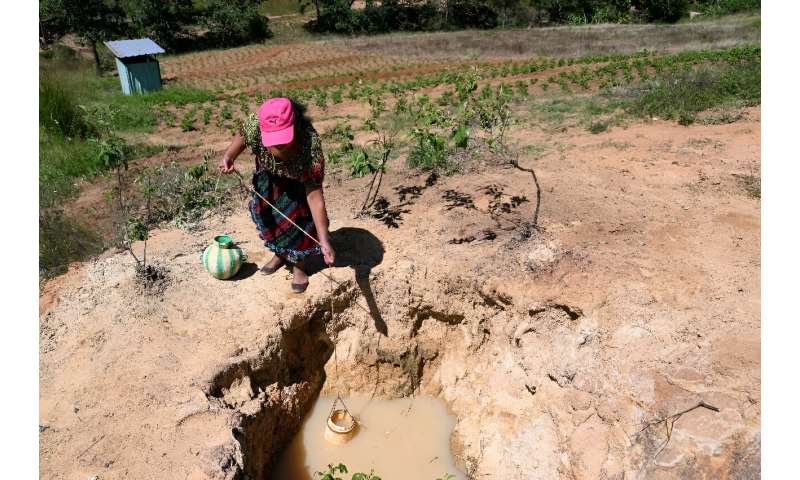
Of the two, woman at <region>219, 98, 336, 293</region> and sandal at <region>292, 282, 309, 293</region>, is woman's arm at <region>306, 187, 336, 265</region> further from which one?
sandal at <region>292, 282, 309, 293</region>

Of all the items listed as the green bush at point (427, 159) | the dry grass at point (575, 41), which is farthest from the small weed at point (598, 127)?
the dry grass at point (575, 41)

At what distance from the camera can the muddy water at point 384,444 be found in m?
3.36

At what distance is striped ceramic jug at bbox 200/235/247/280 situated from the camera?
353 cm

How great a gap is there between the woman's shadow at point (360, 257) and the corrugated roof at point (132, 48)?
11995 mm

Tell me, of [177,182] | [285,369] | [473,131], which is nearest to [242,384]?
[285,369]

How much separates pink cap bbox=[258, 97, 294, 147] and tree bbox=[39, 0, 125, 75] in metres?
17.6

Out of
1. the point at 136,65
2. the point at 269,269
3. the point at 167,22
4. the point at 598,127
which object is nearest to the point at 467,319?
the point at 269,269

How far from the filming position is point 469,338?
3.67 metres

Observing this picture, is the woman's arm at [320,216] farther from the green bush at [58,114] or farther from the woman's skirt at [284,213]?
the green bush at [58,114]

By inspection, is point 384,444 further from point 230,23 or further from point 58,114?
point 230,23

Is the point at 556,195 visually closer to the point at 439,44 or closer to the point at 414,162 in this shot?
the point at 414,162

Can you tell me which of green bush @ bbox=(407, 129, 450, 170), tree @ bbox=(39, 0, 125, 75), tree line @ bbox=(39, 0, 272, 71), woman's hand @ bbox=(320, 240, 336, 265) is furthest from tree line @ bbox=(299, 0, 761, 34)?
woman's hand @ bbox=(320, 240, 336, 265)

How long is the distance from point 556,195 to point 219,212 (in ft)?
9.38

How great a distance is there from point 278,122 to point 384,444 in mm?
2170
